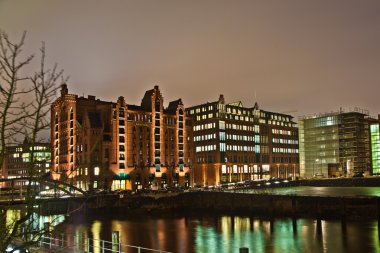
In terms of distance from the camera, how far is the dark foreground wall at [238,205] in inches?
2803

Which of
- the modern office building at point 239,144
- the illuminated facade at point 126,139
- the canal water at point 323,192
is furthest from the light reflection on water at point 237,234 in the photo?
the modern office building at point 239,144

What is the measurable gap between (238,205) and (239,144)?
80.0 meters

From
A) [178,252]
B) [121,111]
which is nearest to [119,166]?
[121,111]

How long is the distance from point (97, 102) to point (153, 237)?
86.7m

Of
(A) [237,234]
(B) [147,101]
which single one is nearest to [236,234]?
(A) [237,234]

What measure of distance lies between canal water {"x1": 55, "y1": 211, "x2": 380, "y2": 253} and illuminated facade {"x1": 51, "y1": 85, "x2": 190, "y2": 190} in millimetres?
46197

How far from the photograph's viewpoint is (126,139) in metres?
135

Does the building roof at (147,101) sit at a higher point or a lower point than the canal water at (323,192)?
higher

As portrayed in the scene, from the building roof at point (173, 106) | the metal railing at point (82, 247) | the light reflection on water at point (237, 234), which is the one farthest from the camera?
the building roof at point (173, 106)

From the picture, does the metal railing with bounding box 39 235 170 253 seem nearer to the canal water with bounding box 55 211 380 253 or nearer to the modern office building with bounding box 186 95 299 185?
the canal water with bounding box 55 211 380 253

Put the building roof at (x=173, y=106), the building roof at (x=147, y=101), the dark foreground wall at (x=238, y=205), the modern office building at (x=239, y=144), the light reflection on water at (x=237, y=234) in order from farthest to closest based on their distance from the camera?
the modern office building at (x=239, y=144) → the building roof at (x=173, y=106) → the building roof at (x=147, y=101) → the dark foreground wall at (x=238, y=205) → the light reflection on water at (x=237, y=234)

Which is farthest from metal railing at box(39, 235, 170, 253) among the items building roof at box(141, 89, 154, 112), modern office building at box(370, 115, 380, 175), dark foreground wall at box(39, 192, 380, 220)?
modern office building at box(370, 115, 380, 175)

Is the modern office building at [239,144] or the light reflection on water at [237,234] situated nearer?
the light reflection on water at [237,234]

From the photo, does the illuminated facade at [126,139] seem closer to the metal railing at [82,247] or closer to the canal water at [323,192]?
the canal water at [323,192]
